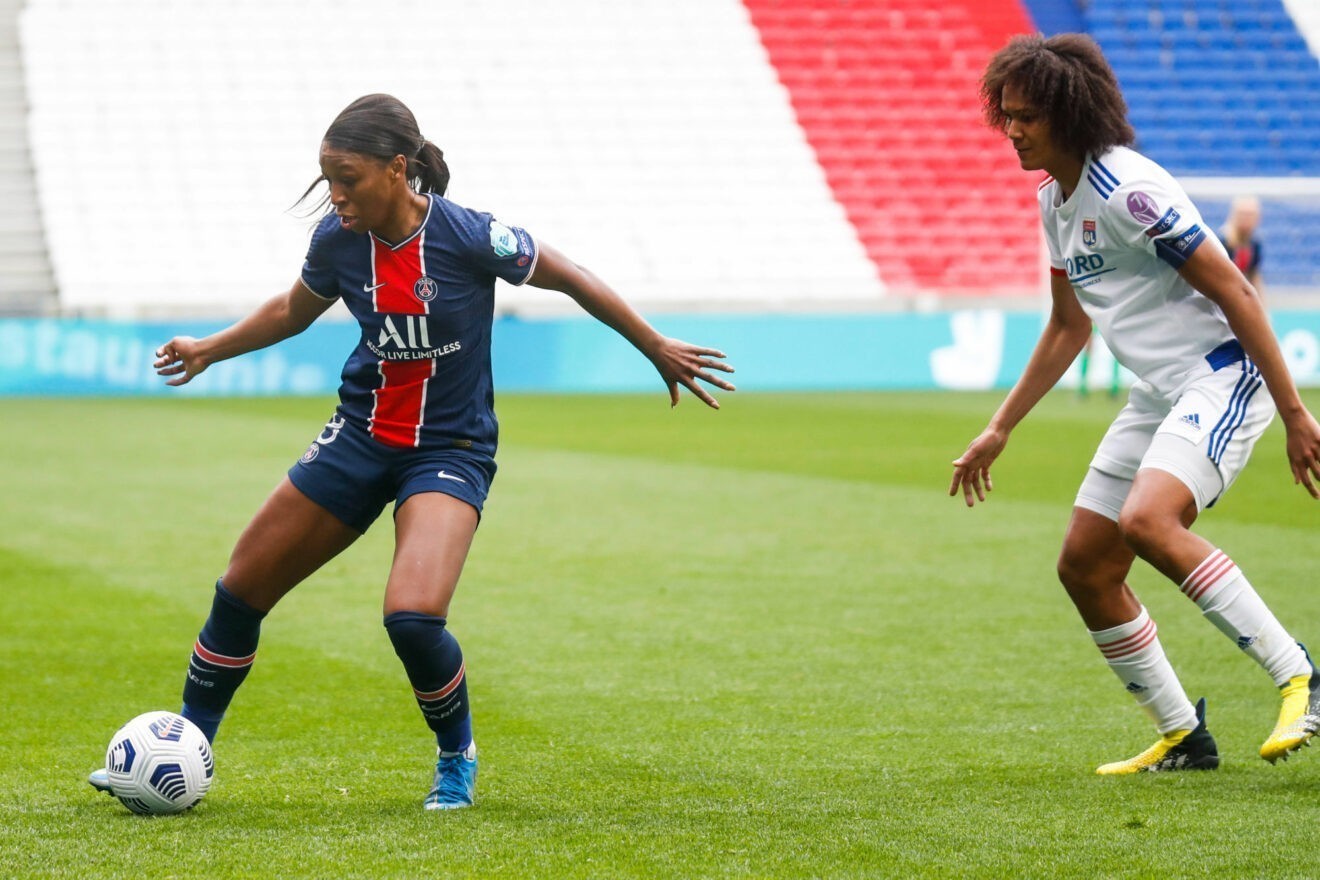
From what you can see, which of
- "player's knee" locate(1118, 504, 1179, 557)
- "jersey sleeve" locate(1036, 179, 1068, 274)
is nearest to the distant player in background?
"jersey sleeve" locate(1036, 179, 1068, 274)

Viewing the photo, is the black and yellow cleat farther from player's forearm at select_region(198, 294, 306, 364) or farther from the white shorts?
player's forearm at select_region(198, 294, 306, 364)

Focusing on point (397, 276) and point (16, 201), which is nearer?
Result: point (397, 276)

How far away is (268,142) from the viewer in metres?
25.5

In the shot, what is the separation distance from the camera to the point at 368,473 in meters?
4.54

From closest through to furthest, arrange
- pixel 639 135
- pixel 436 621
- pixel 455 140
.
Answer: pixel 436 621, pixel 455 140, pixel 639 135

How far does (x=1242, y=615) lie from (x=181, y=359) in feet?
9.61

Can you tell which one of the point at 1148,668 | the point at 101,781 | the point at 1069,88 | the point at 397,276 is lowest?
the point at 101,781

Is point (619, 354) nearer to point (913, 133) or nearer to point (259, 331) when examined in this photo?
point (913, 133)

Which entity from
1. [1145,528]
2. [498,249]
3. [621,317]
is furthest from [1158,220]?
[498,249]

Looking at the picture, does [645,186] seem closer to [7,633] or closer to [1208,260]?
[7,633]

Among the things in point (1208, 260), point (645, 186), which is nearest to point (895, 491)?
point (1208, 260)

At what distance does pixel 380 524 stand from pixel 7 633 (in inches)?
158

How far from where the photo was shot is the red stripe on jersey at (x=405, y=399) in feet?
14.9

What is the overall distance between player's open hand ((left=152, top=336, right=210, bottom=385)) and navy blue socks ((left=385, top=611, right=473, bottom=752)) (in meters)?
1.02
